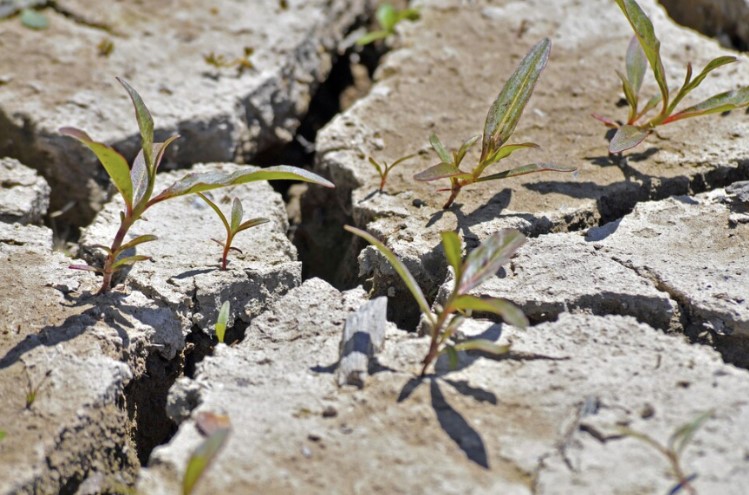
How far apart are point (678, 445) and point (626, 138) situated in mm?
1208

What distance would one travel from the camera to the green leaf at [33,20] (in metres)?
3.31

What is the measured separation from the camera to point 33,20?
3328 millimetres

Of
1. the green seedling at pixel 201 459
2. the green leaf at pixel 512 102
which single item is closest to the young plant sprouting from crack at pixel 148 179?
the green leaf at pixel 512 102

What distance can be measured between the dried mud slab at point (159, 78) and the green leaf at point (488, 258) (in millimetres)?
1444

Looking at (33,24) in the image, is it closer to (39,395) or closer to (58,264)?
(58,264)

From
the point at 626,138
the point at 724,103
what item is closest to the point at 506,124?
the point at 626,138

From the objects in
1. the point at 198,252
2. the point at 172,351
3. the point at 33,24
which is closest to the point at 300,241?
the point at 198,252

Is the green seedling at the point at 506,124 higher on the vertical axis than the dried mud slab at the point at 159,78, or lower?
higher

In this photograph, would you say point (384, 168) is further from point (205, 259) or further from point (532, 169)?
point (205, 259)

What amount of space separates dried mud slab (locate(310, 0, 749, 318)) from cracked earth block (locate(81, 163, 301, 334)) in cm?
28

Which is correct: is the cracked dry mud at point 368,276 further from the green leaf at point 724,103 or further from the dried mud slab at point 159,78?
the green leaf at point 724,103

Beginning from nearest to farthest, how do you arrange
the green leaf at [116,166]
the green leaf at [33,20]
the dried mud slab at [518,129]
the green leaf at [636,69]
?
the green leaf at [116,166]
the dried mud slab at [518,129]
the green leaf at [636,69]
the green leaf at [33,20]

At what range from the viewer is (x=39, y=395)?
1.82 meters

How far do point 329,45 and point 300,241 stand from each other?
1088 millimetres
